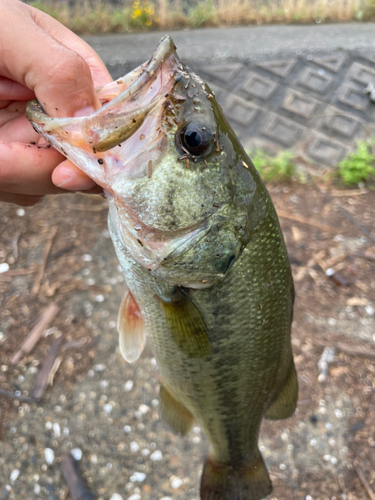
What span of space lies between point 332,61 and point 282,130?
1452 millimetres

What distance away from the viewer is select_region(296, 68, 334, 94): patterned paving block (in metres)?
4.38

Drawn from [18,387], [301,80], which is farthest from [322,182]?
[18,387]

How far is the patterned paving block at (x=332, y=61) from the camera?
15.0ft

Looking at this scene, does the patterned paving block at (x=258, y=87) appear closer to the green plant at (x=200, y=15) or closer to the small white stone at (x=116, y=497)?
the green plant at (x=200, y=15)

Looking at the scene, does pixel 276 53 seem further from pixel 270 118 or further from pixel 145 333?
pixel 145 333

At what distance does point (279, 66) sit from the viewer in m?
4.47

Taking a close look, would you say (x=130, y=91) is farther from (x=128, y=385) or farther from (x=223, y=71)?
(x=223, y=71)

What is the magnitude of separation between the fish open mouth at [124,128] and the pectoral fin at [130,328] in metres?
0.49

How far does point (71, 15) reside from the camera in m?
5.11

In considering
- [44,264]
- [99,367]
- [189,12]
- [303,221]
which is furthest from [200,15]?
[99,367]

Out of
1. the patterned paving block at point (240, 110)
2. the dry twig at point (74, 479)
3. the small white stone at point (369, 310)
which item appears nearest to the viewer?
the dry twig at point (74, 479)

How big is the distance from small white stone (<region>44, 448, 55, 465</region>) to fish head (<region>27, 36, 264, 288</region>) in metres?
1.47

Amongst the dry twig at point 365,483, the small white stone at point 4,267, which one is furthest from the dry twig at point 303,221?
the small white stone at point 4,267

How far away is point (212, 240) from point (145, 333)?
50 centimetres
